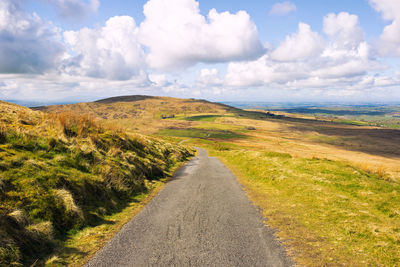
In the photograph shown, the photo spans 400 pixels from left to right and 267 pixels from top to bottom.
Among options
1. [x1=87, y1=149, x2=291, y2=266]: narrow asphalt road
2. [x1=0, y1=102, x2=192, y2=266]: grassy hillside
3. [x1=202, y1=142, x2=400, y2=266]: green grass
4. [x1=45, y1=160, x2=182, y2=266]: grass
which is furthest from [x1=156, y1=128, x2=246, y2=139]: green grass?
[x1=45, y1=160, x2=182, y2=266]: grass

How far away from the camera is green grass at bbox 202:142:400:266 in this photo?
721cm

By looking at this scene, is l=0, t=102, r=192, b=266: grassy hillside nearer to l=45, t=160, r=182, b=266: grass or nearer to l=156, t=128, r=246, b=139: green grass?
l=45, t=160, r=182, b=266: grass

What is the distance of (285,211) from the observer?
11.3 metres

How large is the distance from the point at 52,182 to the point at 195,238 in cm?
702

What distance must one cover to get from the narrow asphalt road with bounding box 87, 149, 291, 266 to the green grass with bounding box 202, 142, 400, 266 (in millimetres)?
1010

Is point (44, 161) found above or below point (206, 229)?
above

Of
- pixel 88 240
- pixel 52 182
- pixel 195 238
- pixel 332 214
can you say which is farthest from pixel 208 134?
pixel 88 240

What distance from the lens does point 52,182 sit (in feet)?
31.7

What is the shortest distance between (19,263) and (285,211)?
11.1 metres

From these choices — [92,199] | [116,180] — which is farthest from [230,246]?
[116,180]

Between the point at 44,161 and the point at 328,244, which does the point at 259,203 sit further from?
the point at 44,161

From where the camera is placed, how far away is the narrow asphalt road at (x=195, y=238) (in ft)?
22.1

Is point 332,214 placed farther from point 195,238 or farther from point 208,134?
point 208,134

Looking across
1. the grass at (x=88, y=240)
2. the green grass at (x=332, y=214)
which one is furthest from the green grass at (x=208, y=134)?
the grass at (x=88, y=240)
